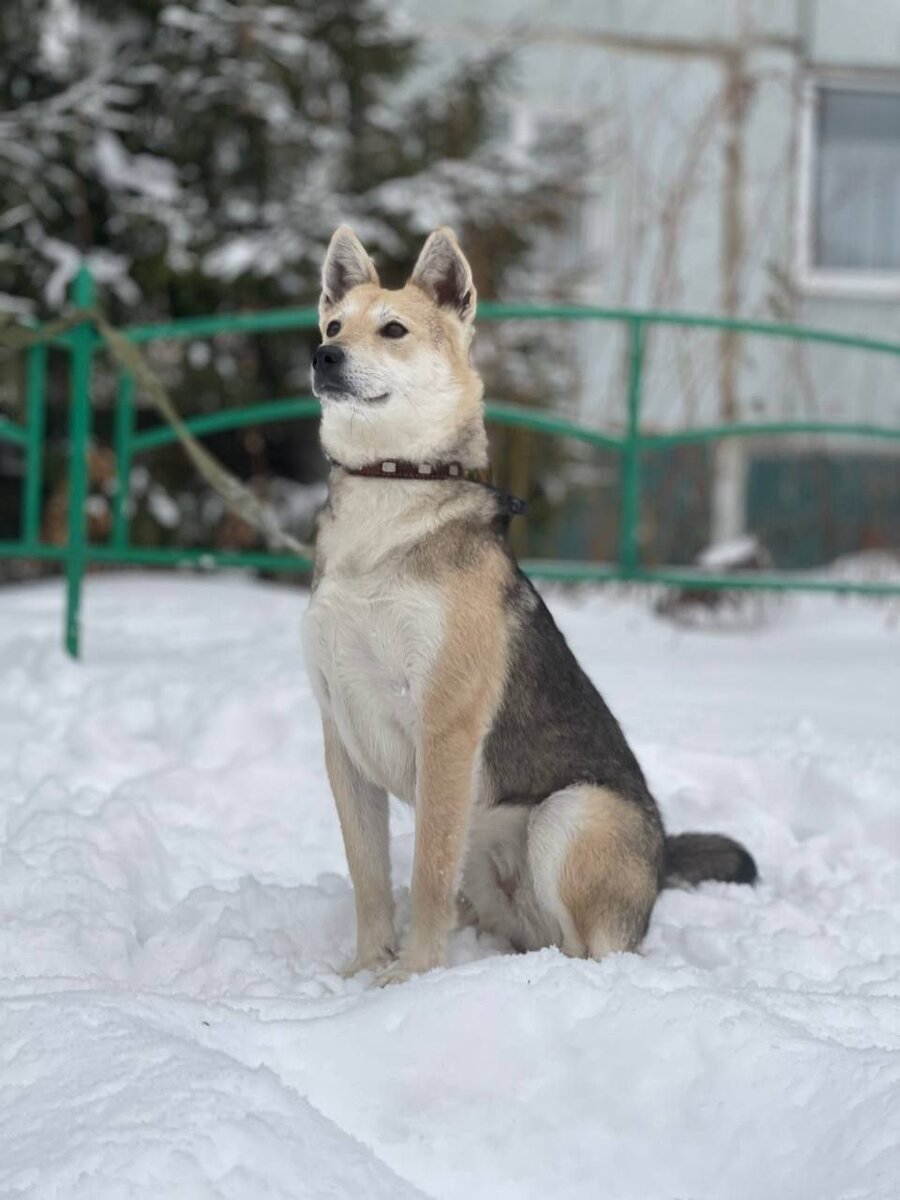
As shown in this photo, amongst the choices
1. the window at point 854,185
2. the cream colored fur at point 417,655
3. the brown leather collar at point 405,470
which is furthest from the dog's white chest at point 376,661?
the window at point 854,185

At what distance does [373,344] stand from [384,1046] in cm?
139

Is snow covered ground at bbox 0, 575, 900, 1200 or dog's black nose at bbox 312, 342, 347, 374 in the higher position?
dog's black nose at bbox 312, 342, 347, 374

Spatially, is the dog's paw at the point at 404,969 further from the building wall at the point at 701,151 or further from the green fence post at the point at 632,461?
the building wall at the point at 701,151

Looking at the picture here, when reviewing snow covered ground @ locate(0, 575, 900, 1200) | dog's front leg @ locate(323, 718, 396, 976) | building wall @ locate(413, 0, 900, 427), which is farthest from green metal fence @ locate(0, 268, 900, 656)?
building wall @ locate(413, 0, 900, 427)

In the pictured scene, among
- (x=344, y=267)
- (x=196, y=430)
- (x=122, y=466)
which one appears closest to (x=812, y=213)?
(x=196, y=430)

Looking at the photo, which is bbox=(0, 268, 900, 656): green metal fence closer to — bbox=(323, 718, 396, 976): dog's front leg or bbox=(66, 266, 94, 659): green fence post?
bbox=(66, 266, 94, 659): green fence post

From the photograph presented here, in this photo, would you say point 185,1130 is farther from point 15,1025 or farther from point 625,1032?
point 625,1032

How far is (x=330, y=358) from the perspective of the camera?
8.89ft

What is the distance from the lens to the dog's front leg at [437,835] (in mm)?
2709

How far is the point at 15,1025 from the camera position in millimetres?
2113

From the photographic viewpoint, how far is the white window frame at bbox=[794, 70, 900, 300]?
36.9 ft

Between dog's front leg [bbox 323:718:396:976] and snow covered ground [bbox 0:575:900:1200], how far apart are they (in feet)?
0.33

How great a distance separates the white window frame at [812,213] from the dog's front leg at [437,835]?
30.4 feet

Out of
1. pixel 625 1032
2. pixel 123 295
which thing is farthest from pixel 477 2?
pixel 625 1032
